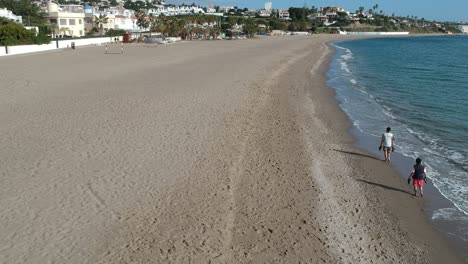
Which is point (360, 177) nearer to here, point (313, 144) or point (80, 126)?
point (313, 144)

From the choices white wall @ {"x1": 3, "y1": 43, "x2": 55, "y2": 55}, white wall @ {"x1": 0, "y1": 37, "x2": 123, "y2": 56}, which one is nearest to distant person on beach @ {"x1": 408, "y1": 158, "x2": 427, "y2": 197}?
white wall @ {"x1": 0, "y1": 37, "x2": 123, "y2": 56}

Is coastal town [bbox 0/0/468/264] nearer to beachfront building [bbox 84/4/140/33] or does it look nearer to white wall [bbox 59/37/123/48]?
white wall [bbox 59/37/123/48]

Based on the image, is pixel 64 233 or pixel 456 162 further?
pixel 456 162

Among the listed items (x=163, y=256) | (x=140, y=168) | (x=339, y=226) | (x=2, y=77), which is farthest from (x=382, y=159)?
(x=2, y=77)

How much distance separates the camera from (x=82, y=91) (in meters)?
21.1

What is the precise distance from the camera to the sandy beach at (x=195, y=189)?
7.25 meters

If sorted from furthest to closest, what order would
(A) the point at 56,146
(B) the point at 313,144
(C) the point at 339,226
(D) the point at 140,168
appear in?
(B) the point at 313,144 < (A) the point at 56,146 < (D) the point at 140,168 < (C) the point at 339,226

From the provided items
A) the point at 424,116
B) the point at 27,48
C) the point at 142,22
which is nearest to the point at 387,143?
the point at 424,116

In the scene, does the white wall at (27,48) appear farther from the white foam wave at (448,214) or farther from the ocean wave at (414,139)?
the white foam wave at (448,214)

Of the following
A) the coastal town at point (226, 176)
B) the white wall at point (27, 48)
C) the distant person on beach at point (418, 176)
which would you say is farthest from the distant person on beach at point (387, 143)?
the white wall at point (27, 48)

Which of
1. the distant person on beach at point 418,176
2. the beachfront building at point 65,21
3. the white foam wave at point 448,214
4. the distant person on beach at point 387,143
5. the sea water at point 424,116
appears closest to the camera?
the white foam wave at point 448,214

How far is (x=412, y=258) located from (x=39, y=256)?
243 inches

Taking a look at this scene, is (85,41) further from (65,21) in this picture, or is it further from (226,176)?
(226,176)

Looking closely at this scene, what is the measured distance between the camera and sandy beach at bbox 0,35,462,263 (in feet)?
23.8
